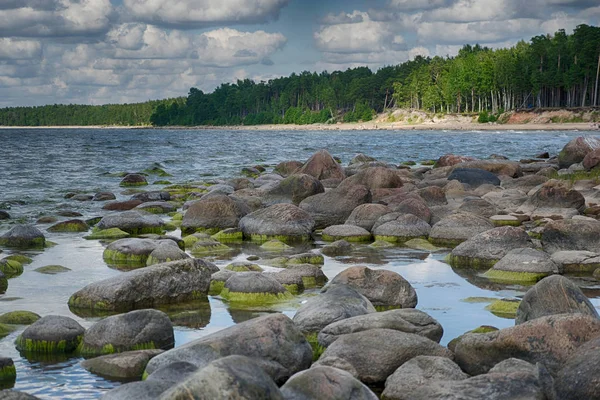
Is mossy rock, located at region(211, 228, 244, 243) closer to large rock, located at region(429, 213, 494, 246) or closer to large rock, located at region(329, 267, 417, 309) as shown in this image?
large rock, located at region(429, 213, 494, 246)

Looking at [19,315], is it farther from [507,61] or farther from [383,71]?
[383,71]

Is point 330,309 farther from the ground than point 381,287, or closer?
farther from the ground

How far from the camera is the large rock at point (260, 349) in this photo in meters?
6.77

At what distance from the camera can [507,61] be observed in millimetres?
115750

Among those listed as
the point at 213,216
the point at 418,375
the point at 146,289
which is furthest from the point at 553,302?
the point at 213,216

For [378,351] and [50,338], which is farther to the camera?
[50,338]

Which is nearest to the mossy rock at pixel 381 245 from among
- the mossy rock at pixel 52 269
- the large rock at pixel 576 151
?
the mossy rock at pixel 52 269

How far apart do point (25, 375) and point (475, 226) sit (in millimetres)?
9558

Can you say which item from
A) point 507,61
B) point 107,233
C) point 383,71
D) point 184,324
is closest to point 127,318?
point 184,324

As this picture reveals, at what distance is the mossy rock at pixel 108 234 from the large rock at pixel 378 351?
9.45 metres

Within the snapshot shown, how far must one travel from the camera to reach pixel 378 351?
276 inches

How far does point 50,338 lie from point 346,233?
8.31 m

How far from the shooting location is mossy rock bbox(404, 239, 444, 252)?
557 inches

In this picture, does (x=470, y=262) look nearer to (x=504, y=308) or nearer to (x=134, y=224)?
(x=504, y=308)
